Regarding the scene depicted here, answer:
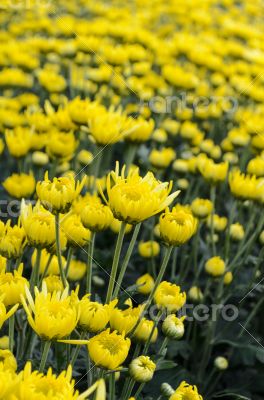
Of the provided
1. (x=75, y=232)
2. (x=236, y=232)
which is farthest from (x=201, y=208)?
(x=75, y=232)

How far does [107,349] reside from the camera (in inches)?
45.5

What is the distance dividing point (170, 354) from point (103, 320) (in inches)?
32.2

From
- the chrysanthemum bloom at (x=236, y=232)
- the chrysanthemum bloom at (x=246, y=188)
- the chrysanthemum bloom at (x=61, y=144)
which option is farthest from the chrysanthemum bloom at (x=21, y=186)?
the chrysanthemum bloom at (x=236, y=232)

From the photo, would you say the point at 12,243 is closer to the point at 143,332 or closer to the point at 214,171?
the point at 143,332

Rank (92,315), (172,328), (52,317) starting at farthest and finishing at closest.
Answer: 1. (172,328)
2. (92,315)
3. (52,317)

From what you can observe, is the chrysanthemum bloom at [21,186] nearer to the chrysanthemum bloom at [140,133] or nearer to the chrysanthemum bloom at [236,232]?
the chrysanthemum bloom at [140,133]

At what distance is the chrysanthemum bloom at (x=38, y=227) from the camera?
1.33 metres

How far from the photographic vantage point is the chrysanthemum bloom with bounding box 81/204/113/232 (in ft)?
4.58

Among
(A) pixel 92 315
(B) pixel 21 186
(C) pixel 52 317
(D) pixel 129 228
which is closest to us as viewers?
(C) pixel 52 317

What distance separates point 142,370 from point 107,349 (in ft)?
0.44

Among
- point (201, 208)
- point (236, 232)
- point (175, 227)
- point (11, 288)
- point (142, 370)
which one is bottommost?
point (236, 232)

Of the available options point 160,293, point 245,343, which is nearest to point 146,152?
point 245,343

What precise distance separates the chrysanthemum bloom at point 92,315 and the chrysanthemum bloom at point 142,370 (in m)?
0.12

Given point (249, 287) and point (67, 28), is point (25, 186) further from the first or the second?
point (67, 28)
